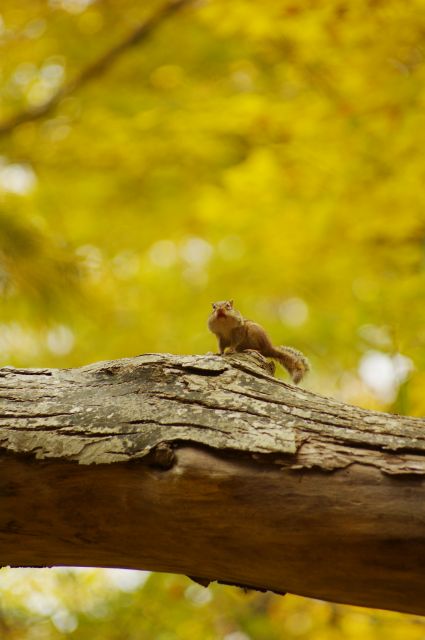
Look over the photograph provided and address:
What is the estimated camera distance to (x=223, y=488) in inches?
74.6

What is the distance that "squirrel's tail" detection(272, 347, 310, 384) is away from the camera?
9.95 ft

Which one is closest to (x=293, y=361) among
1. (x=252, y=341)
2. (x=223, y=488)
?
(x=252, y=341)

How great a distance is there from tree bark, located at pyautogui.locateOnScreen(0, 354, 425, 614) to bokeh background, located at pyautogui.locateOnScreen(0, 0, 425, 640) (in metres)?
1.02

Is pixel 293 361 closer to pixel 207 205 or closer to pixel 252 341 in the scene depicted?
pixel 252 341

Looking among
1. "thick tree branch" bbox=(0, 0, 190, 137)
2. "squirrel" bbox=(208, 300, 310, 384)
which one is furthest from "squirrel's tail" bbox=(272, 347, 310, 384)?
"thick tree branch" bbox=(0, 0, 190, 137)

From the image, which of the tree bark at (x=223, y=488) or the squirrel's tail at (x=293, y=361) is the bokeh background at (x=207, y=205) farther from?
the tree bark at (x=223, y=488)

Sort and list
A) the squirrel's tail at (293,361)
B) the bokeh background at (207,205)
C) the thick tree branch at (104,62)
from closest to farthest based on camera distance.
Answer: the squirrel's tail at (293,361), the bokeh background at (207,205), the thick tree branch at (104,62)

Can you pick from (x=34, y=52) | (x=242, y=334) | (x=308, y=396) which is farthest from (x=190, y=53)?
(x=308, y=396)

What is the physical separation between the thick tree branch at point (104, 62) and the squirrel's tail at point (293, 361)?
3.28 meters

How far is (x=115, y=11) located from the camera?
598 centimetres

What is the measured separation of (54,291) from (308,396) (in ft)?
9.71

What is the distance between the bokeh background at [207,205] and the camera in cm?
429

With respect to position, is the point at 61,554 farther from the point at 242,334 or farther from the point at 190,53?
the point at 190,53

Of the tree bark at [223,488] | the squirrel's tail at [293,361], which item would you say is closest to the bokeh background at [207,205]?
the squirrel's tail at [293,361]
